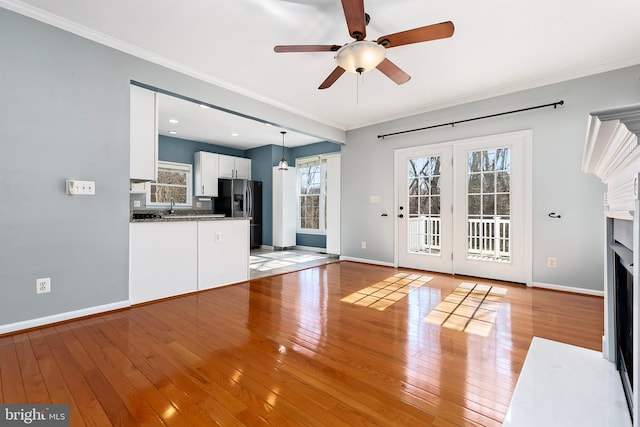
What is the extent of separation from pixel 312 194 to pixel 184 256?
4.20m

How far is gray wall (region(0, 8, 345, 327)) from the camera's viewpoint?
2.37m

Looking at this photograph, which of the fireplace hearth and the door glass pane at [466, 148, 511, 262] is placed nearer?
the fireplace hearth

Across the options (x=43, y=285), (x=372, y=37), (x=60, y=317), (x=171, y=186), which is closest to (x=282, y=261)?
(x=171, y=186)

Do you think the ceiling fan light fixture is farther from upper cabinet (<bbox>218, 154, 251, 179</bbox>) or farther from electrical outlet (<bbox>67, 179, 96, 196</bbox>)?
upper cabinet (<bbox>218, 154, 251, 179</bbox>)

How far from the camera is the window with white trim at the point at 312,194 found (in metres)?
7.09

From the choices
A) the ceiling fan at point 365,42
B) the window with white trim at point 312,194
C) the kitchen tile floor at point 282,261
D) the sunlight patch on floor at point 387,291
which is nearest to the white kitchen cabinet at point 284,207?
the window with white trim at point 312,194

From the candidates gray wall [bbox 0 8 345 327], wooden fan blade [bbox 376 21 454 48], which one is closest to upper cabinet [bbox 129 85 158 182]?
gray wall [bbox 0 8 345 327]

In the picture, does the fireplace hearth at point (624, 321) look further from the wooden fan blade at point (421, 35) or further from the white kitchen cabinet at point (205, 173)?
the white kitchen cabinet at point (205, 173)

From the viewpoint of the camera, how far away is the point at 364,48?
2.21 m

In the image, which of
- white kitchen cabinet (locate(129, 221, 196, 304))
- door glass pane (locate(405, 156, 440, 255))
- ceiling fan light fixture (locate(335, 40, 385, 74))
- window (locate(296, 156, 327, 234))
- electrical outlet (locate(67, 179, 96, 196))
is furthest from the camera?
window (locate(296, 156, 327, 234))

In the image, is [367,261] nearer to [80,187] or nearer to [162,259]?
[162,259]

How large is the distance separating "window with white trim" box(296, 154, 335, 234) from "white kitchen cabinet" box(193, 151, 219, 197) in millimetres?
2046

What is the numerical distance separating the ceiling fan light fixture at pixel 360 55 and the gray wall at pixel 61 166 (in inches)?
83.9

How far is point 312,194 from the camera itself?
7.34m
